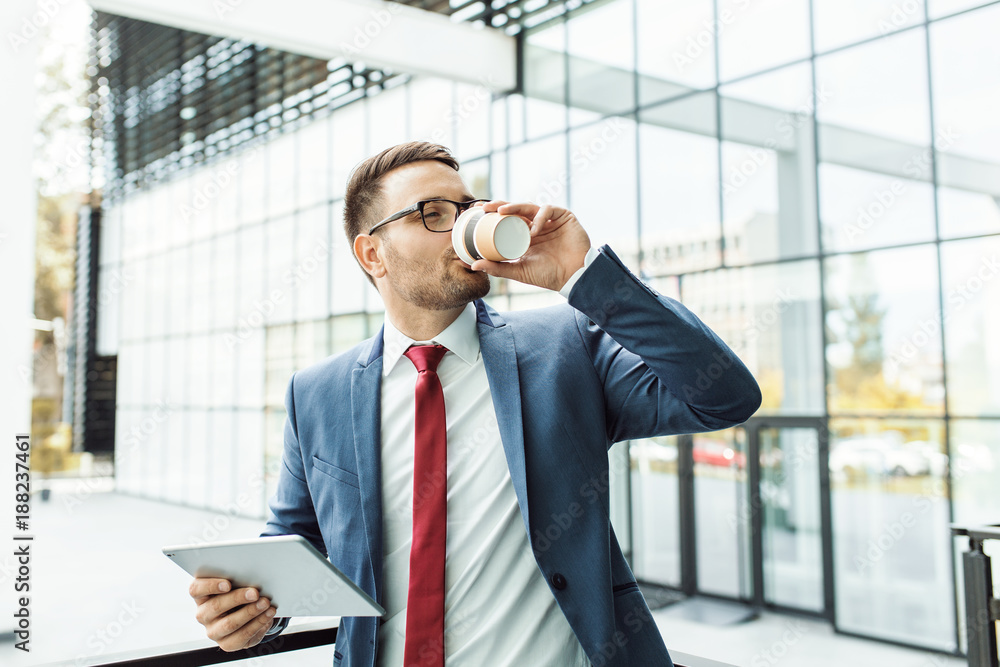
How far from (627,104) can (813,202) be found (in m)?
2.60

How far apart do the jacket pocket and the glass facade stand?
653 centimetres

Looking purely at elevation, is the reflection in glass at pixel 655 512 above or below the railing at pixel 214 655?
below

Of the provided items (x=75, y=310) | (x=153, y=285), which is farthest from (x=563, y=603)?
(x=75, y=310)

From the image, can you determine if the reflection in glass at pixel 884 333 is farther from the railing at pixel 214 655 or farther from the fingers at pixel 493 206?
the fingers at pixel 493 206

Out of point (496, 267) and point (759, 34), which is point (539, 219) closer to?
point (496, 267)

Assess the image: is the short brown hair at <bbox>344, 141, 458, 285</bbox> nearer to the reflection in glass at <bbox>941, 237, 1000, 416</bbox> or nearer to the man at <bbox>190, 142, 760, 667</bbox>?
the man at <bbox>190, 142, 760, 667</bbox>

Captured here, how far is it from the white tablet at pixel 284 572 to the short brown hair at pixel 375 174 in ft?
2.52

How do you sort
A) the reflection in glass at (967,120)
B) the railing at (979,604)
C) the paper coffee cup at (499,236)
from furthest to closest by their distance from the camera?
1. the reflection in glass at (967,120)
2. the railing at (979,604)
3. the paper coffee cup at (499,236)

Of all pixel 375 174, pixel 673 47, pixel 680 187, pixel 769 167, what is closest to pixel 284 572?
pixel 375 174

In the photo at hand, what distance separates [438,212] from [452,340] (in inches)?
10.4

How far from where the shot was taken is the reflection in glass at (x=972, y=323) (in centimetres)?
648

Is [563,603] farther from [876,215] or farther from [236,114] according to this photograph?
[236,114]

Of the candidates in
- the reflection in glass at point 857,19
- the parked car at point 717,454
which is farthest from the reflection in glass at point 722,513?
the reflection in glass at point 857,19

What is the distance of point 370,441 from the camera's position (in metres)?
1.55
